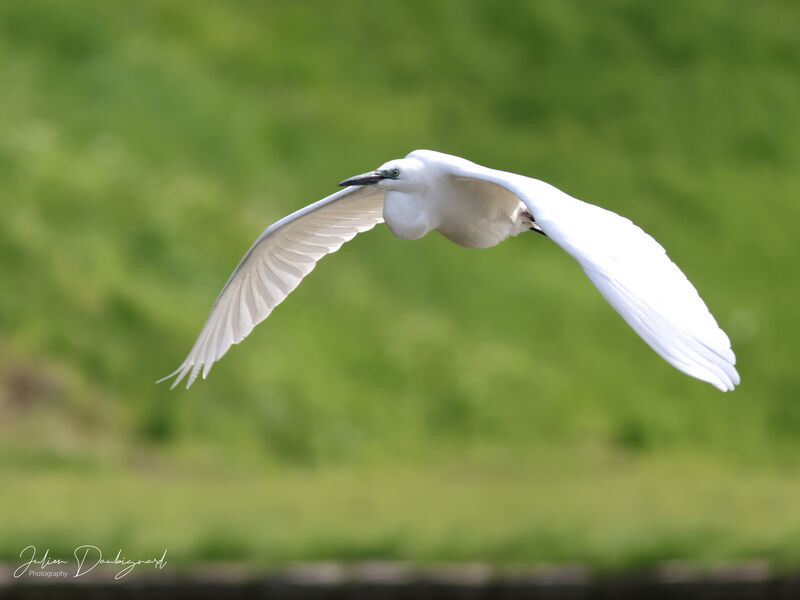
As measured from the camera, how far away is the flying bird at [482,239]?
2697mm

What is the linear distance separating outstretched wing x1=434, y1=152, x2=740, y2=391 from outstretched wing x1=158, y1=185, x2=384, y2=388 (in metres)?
→ 1.01

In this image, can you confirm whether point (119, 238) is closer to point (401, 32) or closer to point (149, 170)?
point (149, 170)

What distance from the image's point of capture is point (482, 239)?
3828 mm

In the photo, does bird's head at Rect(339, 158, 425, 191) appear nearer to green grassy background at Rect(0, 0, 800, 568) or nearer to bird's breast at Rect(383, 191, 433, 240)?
bird's breast at Rect(383, 191, 433, 240)

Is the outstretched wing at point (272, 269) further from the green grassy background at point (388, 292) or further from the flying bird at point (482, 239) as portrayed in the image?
the green grassy background at point (388, 292)

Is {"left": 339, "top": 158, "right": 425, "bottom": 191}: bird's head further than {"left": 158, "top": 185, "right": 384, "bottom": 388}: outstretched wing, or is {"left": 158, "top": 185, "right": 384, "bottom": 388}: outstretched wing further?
{"left": 158, "top": 185, "right": 384, "bottom": 388}: outstretched wing

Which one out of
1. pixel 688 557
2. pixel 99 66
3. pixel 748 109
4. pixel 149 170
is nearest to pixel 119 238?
pixel 149 170

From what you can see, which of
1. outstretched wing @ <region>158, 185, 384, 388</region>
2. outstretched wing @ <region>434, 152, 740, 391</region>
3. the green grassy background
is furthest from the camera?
the green grassy background
